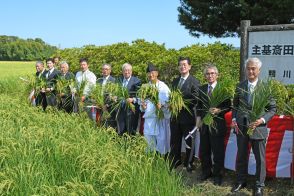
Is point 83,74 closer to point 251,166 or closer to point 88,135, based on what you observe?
point 88,135

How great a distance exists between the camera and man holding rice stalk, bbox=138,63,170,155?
6.24m

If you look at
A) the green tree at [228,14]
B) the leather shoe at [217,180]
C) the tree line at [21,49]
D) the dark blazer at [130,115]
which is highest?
the tree line at [21,49]

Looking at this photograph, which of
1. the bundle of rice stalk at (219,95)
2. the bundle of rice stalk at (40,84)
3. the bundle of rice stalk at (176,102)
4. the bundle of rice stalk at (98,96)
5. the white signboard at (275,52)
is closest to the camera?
the bundle of rice stalk at (219,95)

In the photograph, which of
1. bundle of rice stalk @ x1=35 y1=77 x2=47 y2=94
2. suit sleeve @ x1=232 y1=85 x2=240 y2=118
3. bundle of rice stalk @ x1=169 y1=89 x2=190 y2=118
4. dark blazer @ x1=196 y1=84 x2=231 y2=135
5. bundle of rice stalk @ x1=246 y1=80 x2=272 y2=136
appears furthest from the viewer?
bundle of rice stalk @ x1=35 y1=77 x2=47 y2=94

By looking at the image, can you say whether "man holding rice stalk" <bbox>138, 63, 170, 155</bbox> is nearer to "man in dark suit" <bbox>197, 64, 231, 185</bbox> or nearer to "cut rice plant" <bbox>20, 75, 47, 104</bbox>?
"man in dark suit" <bbox>197, 64, 231, 185</bbox>

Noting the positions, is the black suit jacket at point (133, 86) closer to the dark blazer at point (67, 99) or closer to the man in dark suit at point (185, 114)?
the man in dark suit at point (185, 114)

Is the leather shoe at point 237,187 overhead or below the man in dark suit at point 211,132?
below

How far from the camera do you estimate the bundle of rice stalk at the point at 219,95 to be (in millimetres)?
5484

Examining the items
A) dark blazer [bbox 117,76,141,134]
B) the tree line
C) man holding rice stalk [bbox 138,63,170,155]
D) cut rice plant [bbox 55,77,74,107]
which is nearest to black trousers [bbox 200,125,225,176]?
man holding rice stalk [bbox 138,63,170,155]

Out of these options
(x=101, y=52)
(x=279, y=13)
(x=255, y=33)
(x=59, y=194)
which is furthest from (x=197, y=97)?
(x=279, y=13)

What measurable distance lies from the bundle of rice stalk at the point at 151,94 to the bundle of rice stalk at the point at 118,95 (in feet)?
1.40

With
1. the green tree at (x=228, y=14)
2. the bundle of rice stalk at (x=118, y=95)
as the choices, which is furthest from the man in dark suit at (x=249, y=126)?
the green tree at (x=228, y=14)

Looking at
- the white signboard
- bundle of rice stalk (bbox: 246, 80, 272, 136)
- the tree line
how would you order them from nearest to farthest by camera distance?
bundle of rice stalk (bbox: 246, 80, 272, 136)
the white signboard
the tree line

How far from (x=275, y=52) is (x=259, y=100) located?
1632mm
